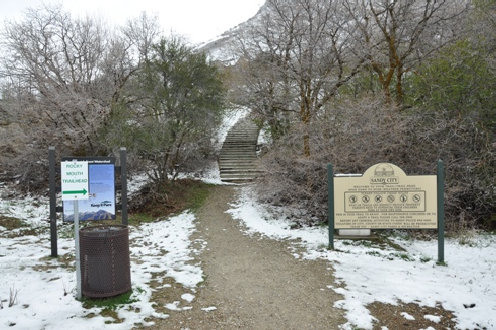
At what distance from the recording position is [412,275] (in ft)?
17.5

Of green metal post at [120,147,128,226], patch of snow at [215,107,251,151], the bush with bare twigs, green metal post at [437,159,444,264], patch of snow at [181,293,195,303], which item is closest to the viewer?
patch of snow at [181,293,195,303]

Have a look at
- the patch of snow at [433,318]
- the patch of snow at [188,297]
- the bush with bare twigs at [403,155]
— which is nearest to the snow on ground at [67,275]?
the patch of snow at [188,297]

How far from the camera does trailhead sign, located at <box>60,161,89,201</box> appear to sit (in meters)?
4.35

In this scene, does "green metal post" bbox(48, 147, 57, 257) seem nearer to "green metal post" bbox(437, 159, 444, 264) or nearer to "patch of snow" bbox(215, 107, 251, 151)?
"green metal post" bbox(437, 159, 444, 264)

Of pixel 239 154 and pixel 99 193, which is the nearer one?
pixel 99 193

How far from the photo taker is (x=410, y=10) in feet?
34.2

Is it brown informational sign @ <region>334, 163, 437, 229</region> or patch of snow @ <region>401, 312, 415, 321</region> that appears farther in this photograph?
brown informational sign @ <region>334, 163, 437, 229</region>

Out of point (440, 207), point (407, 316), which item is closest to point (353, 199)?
point (440, 207)

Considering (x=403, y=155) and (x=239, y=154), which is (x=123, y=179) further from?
(x=239, y=154)

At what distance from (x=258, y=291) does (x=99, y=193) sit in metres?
3.76

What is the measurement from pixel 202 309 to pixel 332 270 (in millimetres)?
2331

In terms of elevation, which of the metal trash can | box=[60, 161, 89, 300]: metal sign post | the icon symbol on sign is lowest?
the metal trash can

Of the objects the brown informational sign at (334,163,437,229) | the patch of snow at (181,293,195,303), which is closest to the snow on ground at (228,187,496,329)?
the brown informational sign at (334,163,437,229)

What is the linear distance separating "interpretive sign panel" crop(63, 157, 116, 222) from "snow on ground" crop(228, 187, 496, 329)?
11.4 ft
